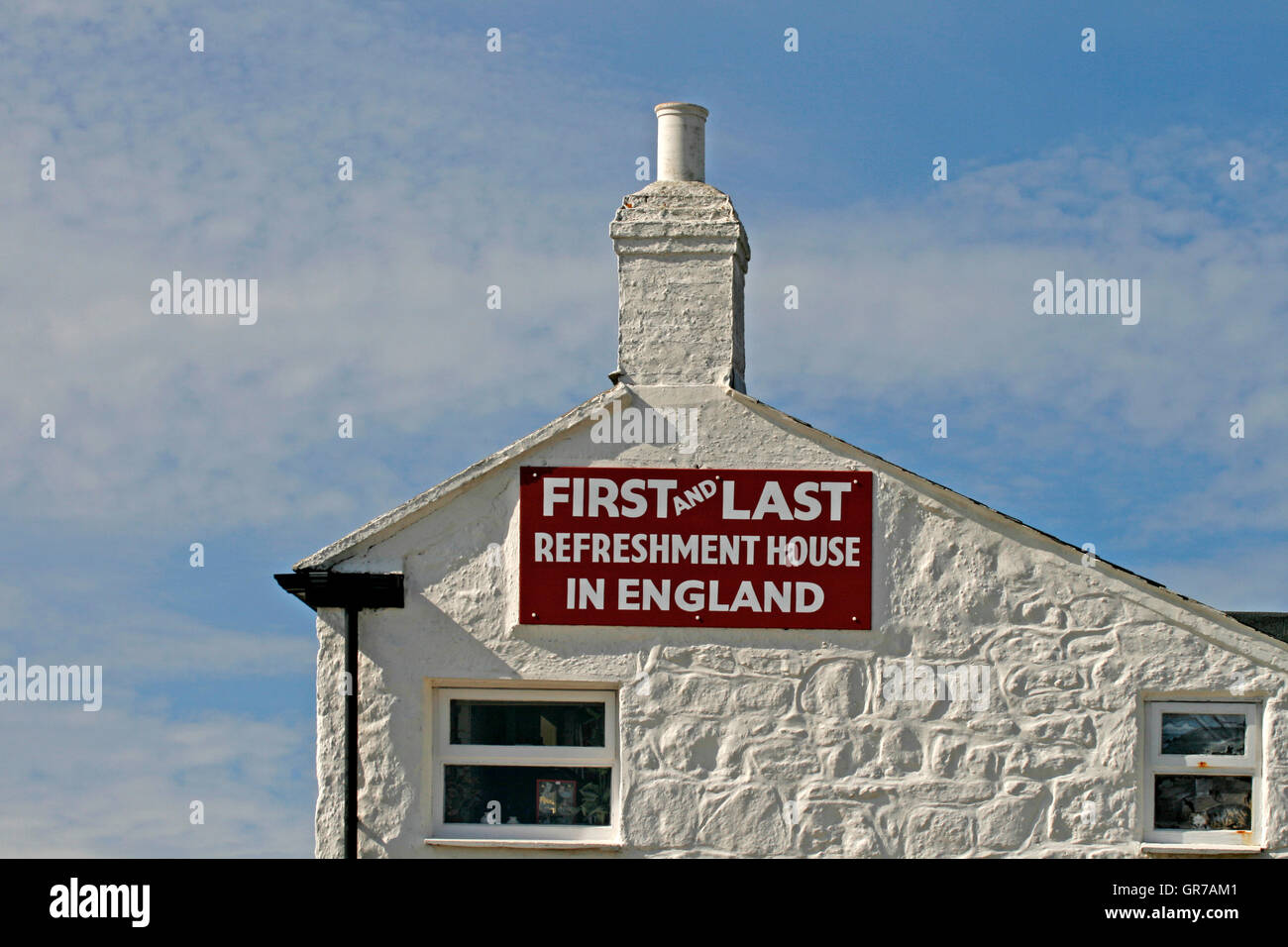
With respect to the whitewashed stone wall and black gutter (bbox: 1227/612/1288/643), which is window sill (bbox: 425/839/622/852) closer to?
the whitewashed stone wall

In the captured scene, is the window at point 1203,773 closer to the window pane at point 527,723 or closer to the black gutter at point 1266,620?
the black gutter at point 1266,620

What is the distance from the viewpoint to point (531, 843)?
39.4 feet

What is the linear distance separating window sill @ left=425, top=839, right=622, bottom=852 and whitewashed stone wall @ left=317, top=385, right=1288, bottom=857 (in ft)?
0.26

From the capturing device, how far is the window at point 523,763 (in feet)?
40.1

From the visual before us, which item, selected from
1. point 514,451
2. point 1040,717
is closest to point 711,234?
point 514,451

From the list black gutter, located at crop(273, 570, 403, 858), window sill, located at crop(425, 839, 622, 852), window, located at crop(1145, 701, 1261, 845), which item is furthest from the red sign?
window, located at crop(1145, 701, 1261, 845)

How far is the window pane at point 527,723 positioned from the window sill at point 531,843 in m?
0.69

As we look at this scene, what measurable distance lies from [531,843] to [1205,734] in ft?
16.0

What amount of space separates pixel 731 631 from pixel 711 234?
2.98m

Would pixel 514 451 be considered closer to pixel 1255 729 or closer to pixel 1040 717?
pixel 1040 717

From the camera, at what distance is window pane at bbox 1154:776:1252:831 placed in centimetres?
1202

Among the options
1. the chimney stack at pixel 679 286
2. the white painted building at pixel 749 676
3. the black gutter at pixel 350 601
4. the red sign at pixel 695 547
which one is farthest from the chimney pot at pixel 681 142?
the black gutter at pixel 350 601

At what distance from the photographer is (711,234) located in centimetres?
1266
